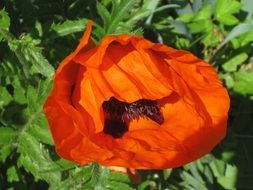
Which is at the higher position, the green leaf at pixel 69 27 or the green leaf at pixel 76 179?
the green leaf at pixel 69 27

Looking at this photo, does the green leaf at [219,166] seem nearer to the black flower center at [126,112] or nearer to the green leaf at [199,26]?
the green leaf at [199,26]

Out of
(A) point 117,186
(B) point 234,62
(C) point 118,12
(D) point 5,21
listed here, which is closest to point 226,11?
(B) point 234,62

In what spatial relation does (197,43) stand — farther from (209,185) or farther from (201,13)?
(209,185)

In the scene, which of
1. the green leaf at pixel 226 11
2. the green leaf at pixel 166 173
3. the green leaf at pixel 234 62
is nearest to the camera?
the green leaf at pixel 166 173

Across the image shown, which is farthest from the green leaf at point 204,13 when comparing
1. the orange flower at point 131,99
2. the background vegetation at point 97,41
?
the orange flower at point 131,99

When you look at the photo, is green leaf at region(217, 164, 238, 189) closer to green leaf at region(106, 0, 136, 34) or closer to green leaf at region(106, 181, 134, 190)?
green leaf at region(106, 181, 134, 190)

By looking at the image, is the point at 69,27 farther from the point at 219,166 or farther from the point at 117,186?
the point at 219,166
